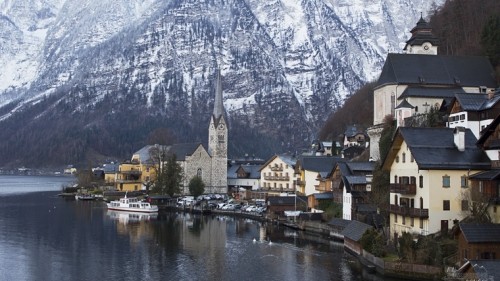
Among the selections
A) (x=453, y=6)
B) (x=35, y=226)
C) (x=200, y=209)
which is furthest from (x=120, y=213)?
(x=453, y=6)

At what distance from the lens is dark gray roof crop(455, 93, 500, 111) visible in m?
46.3

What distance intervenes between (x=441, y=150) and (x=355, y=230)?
1122cm

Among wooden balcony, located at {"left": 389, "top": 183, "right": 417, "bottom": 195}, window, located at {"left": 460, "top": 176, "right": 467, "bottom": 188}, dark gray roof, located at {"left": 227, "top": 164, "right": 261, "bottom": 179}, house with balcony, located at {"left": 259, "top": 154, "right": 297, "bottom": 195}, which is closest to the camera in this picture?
window, located at {"left": 460, "top": 176, "right": 467, "bottom": 188}

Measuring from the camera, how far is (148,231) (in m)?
68.2

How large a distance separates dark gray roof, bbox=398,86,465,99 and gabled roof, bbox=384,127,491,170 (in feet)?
72.8

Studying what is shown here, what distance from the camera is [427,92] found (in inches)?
2707

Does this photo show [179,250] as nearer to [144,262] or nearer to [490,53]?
[144,262]

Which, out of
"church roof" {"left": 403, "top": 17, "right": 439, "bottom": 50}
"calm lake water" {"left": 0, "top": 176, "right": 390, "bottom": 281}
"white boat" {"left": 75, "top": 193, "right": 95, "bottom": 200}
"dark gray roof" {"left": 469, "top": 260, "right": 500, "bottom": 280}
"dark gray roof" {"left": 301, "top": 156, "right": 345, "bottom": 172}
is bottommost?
"calm lake water" {"left": 0, "top": 176, "right": 390, "bottom": 281}

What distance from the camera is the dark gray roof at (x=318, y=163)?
261 feet

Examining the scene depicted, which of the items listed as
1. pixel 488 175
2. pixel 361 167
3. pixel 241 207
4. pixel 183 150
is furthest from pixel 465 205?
pixel 183 150

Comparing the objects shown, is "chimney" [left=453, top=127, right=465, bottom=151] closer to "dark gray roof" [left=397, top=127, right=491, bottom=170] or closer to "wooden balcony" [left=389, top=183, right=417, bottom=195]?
"dark gray roof" [left=397, top=127, right=491, bottom=170]

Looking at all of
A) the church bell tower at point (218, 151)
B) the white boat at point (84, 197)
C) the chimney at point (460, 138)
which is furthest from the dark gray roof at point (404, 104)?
the white boat at point (84, 197)

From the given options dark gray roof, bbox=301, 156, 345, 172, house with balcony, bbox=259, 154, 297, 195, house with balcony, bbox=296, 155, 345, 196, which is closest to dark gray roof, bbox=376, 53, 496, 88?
dark gray roof, bbox=301, 156, 345, 172

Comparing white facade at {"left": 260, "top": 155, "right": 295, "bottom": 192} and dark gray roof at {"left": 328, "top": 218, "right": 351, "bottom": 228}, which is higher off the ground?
white facade at {"left": 260, "top": 155, "right": 295, "bottom": 192}
